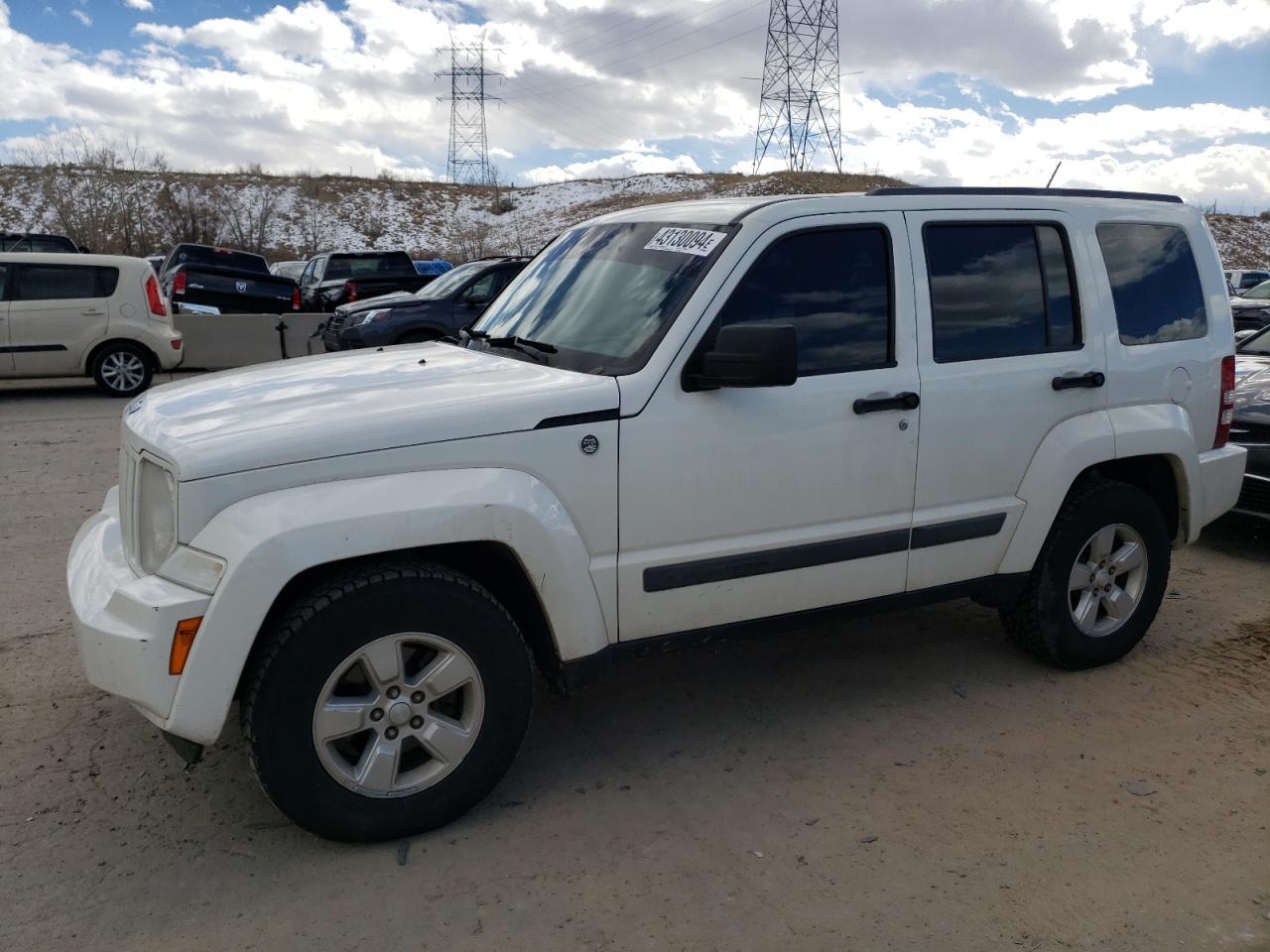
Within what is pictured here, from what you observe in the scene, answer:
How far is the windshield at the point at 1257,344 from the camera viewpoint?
779 cm

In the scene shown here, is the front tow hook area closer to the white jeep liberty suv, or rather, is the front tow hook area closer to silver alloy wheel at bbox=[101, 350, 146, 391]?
the white jeep liberty suv

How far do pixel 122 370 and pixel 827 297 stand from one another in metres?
11.5

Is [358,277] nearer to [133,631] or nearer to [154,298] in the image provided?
[154,298]

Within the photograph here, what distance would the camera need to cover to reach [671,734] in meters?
4.00

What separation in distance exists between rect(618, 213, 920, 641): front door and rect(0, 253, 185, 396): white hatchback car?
11.1 metres

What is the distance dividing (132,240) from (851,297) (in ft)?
143

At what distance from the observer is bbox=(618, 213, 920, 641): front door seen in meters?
3.44

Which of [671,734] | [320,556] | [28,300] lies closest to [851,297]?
[671,734]

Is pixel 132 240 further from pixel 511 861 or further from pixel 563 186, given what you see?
pixel 511 861

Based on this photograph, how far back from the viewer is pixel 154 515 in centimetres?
313

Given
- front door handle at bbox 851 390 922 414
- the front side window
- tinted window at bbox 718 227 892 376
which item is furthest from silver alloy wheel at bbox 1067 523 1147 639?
the front side window

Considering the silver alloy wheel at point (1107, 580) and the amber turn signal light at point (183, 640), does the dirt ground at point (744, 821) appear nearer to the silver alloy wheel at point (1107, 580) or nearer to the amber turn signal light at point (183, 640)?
the silver alloy wheel at point (1107, 580)

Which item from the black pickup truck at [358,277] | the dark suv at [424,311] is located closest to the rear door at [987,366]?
the dark suv at [424,311]

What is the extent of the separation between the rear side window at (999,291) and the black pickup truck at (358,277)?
16091 mm
